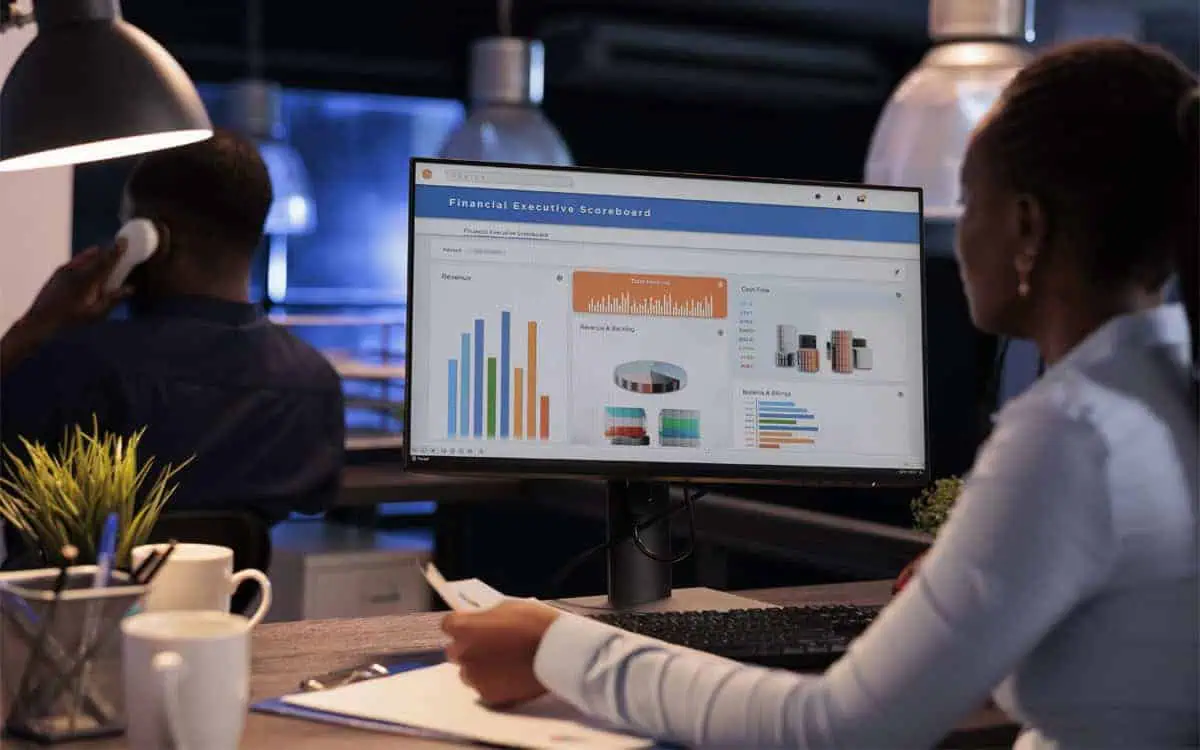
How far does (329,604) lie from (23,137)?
2.05 metres

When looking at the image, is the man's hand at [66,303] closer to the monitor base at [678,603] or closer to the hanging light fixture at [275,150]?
the monitor base at [678,603]

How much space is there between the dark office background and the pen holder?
564 centimetres

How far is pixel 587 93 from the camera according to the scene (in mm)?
7648

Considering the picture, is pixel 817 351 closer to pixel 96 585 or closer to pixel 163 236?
pixel 96 585

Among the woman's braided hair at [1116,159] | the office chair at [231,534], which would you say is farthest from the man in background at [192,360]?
the woman's braided hair at [1116,159]

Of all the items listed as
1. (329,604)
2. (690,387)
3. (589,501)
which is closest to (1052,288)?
(690,387)

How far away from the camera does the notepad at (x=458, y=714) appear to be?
1.17m

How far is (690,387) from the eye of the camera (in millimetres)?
1664

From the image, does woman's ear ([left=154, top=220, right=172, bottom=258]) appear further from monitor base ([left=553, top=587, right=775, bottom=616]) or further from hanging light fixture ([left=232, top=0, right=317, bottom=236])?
hanging light fixture ([left=232, top=0, right=317, bottom=236])

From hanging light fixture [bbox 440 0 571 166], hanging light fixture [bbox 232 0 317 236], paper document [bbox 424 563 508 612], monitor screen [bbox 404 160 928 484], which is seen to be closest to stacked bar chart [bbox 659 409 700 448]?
monitor screen [bbox 404 160 928 484]

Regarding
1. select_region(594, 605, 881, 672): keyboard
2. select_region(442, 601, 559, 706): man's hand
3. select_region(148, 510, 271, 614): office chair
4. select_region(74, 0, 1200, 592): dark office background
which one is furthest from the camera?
select_region(74, 0, 1200, 592): dark office background

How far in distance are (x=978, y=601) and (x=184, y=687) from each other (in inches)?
20.9

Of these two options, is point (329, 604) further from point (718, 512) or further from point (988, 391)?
point (988, 391)

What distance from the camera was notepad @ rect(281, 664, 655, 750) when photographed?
3.85ft
